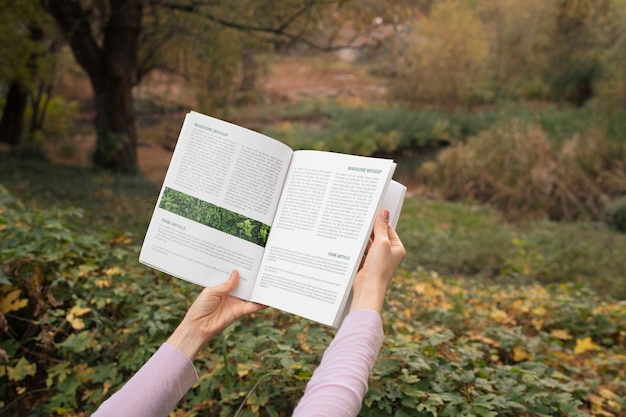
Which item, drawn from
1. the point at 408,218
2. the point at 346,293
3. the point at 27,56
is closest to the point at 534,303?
the point at 346,293

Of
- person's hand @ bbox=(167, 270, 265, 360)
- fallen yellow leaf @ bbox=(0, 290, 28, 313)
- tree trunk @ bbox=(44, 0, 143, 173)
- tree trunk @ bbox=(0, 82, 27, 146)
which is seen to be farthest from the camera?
tree trunk @ bbox=(0, 82, 27, 146)

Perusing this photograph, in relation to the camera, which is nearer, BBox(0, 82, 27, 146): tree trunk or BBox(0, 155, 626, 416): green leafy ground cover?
BBox(0, 155, 626, 416): green leafy ground cover

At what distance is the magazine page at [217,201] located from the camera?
1.39m

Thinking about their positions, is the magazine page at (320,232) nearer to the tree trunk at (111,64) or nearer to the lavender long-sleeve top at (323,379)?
the lavender long-sleeve top at (323,379)

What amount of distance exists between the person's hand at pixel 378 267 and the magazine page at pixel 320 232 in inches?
0.9

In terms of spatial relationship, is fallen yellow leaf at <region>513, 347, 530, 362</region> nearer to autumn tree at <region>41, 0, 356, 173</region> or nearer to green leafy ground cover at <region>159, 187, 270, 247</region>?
green leafy ground cover at <region>159, 187, 270, 247</region>

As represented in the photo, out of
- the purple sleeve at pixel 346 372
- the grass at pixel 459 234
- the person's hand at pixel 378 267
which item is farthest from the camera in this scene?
the grass at pixel 459 234

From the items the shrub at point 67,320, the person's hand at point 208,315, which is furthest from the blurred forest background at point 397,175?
the person's hand at point 208,315

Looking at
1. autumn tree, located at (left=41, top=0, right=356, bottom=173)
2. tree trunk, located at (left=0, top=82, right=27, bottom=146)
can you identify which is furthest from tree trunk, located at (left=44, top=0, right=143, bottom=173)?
tree trunk, located at (left=0, top=82, right=27, bottom=146)

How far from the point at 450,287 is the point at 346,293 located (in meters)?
2.92

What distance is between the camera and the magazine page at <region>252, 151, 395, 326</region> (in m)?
1.26

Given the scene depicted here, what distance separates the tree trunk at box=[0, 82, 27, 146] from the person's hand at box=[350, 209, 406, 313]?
1138 centimetres

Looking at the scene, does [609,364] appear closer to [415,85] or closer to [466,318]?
A: [466,318]

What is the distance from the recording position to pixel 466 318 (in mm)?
2906
